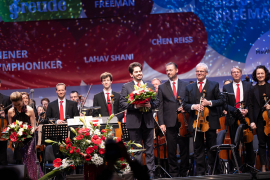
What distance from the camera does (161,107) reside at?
5.17m

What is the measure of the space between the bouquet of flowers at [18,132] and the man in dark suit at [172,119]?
198 centimetres

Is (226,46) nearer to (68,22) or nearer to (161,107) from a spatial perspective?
(161,107)

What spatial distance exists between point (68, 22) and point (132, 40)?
1492 millimetres

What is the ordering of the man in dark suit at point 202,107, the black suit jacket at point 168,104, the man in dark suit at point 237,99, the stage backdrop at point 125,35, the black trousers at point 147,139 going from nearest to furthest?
the black trousers at point 147,139 → the man in dark suit at point 202,107 → the black suit jacket at point 168,104 → the man in dark suit at point 237,99 → the stage backdrop at point 125,35

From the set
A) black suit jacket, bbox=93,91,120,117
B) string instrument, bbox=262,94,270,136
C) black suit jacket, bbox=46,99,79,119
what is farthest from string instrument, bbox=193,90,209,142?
black suit jacket, bbox=46,99,79,119

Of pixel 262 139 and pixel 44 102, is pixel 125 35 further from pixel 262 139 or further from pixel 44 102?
pixel 262 139

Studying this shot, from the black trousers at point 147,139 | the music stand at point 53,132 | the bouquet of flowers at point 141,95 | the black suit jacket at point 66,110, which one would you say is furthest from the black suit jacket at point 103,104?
the bouquet of flowers at point 141,95

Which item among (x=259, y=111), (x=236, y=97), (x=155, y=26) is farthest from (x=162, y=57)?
(x=259, y=111)

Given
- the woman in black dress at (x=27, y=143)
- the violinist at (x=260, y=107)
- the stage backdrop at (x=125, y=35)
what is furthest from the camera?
the stage backdrop at (x=125, y=35)

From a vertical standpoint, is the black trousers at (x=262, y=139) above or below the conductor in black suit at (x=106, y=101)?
below

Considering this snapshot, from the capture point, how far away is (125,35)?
7.20 metres

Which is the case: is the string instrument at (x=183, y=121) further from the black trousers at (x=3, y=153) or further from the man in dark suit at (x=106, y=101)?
the black trousers at (x=3, y=153)

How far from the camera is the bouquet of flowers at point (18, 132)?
4500mm

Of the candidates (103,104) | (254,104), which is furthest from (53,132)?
(254,104)
